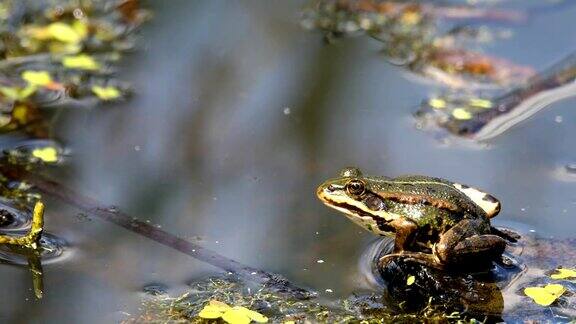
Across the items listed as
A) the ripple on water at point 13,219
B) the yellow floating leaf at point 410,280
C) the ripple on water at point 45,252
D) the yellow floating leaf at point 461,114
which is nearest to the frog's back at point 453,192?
the yellow floating leaf at point 410,280

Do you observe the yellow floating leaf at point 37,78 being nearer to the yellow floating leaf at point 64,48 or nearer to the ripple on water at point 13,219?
the yellow floating leaf at point 64,48

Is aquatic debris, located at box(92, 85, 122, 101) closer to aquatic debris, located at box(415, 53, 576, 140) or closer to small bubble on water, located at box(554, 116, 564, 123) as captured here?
aquatic debris, located at box(415, 53, 576, 140)

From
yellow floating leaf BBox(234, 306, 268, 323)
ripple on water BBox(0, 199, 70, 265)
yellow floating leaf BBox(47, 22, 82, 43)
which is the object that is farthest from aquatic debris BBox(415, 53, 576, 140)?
yellow floating leaf BBox(47, 22, 82, 43)

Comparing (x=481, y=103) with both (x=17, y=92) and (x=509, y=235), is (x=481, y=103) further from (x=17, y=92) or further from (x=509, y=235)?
(x=17, y=92)

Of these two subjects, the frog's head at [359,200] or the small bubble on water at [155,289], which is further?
the small bubble on water at [155,289]

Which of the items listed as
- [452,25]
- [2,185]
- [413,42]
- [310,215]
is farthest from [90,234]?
[452,25]
